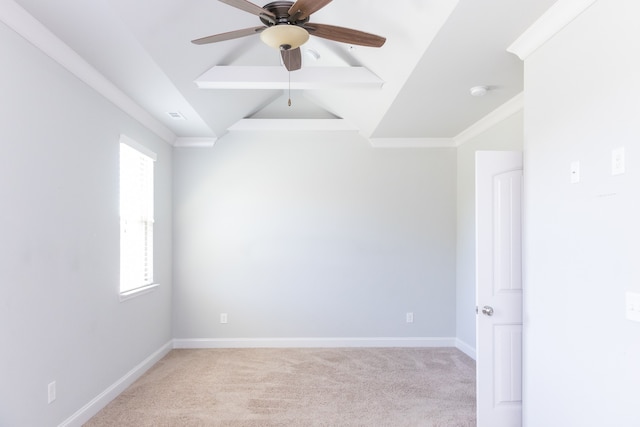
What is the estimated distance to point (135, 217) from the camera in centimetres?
379

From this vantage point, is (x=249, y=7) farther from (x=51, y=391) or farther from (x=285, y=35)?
(x=51, y=391)

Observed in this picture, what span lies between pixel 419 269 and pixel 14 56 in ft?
13.9

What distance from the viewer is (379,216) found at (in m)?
4.75

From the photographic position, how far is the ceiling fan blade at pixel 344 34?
193 centimetres

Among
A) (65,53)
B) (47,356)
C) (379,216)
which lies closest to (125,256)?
(47,356)

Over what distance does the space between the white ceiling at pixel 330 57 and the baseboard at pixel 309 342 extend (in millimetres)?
2518

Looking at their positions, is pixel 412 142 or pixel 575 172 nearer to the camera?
pixel 575 172

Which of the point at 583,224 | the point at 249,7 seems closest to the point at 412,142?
the point at 583,224

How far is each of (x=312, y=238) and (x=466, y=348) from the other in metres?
2.19

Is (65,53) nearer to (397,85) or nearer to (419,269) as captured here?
(397,85)

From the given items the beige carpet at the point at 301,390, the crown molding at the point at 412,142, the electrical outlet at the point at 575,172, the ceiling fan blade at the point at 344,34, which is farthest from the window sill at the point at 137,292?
the electrical outlet at the point at 575,172

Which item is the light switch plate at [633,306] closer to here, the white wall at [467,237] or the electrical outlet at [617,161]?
the electrical outlet at [617,161]

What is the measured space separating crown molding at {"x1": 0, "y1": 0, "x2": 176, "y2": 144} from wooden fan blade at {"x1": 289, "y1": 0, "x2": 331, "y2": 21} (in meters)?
1.50

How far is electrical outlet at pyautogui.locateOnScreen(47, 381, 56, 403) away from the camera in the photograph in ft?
7.73
